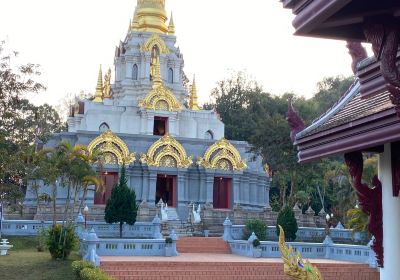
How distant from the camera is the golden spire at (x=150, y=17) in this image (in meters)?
42.5

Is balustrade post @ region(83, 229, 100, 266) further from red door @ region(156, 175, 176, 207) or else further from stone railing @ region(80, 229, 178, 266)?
red door @ region(156, 175, 176, 207)

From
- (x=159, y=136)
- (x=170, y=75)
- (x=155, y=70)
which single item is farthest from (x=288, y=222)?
(x=170, y=75)

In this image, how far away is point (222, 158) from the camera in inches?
1387

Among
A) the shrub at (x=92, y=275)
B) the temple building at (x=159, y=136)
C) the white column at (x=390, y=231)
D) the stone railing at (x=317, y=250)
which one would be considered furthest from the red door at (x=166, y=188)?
the white column at (x=390, y=231)

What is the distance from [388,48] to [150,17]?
39.7 m

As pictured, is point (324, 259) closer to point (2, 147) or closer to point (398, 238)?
point (2, 147)

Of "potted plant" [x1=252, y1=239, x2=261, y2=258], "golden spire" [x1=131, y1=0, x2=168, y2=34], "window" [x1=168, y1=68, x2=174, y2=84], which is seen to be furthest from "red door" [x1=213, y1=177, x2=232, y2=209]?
"potted plant" [x1=252, y1=239, x2=261, y2=258]

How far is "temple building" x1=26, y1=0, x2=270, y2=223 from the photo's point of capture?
3369 centimetres

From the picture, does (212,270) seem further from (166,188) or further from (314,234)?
(166,188)

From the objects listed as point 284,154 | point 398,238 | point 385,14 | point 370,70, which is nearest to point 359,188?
point 398,238

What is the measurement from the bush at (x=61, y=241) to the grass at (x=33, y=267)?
26 centimetres

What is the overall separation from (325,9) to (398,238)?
324 cm

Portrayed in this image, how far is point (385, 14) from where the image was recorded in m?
4.29

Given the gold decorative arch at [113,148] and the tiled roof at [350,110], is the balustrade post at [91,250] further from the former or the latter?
the gold decorative arch at [113,148]
